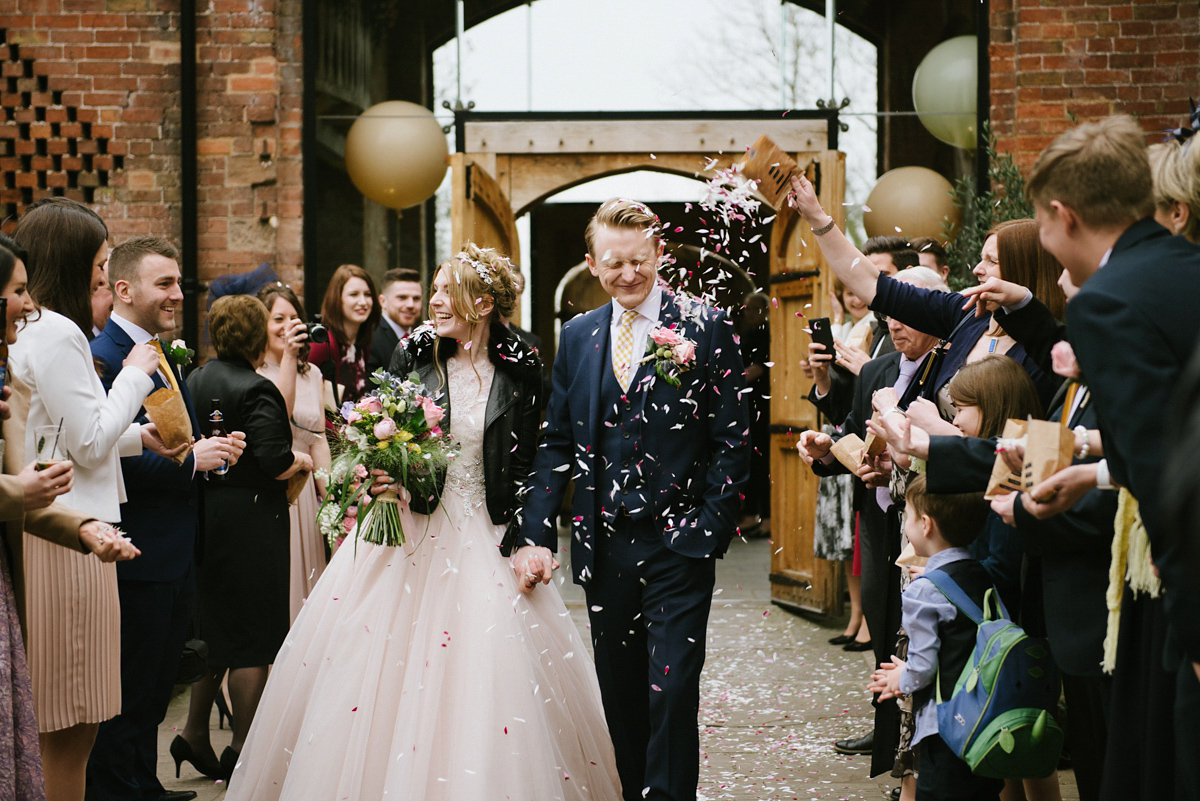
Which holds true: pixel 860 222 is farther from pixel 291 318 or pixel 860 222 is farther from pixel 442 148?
pixel 291 318

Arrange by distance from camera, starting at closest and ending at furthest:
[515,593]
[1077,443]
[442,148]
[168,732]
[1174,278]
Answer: [1174,278] → [1077,443] → [515,593] → [168,732] → [442,148]

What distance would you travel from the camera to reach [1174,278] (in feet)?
6.53

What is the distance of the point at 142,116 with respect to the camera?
6.83 metres

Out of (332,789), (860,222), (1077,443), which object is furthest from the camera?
(860,222)

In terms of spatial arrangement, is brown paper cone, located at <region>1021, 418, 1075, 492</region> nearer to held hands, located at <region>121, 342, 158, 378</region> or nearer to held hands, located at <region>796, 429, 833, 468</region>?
held hands, located at <region>796, 429, 833, 468</region>

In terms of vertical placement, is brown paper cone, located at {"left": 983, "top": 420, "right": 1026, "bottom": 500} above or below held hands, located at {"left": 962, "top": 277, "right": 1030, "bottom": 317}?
below

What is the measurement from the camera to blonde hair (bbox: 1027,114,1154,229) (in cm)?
211

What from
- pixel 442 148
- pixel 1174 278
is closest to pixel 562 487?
pixel 1174 278

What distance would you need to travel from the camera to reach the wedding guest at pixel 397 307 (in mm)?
6422

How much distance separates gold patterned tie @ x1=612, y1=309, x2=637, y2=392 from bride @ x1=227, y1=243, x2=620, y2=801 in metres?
0.40

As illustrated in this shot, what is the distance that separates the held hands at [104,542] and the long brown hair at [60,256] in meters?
0.68

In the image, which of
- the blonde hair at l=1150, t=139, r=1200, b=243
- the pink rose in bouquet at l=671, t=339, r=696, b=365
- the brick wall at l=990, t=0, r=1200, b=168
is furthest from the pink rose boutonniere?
the brick wall at l=990, t=0, r=1200, b=168

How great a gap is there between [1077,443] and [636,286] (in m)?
1.53

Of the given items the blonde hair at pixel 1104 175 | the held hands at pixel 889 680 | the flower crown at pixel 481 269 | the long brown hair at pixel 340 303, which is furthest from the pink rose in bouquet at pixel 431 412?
the long brown hair at pixel 340 303
